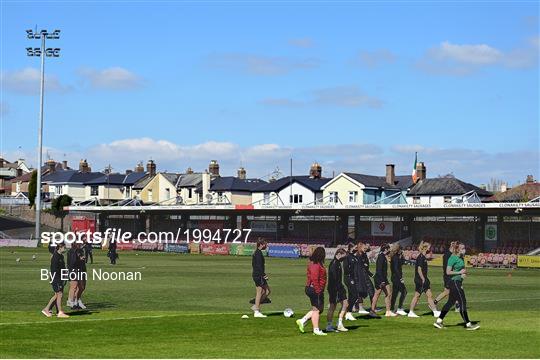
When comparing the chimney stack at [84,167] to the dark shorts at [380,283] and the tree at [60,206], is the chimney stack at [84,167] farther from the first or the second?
the dark shorts at [380,283]

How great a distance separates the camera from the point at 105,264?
58812mm

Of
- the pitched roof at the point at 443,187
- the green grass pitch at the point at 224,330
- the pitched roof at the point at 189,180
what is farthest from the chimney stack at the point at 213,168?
the green grass pitch at the point at 224,330

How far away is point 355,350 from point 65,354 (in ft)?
19.1

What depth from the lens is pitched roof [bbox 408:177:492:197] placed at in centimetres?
10650

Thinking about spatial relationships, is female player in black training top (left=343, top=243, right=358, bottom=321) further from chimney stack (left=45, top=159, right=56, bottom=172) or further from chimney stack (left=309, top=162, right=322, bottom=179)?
chimney stack (left=45, top=159, right=56, bottom=172)

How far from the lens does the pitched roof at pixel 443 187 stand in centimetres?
10650

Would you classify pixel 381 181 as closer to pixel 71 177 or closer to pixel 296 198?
pixel 296 198

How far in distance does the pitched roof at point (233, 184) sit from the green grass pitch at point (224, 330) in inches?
3536

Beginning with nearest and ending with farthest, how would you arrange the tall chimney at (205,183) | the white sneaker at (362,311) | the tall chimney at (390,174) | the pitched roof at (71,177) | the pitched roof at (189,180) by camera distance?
the white sneaker at (362,311) → the tall chimney at (390,174) → the tall chimney at (205,183) → the pitched roof at (189,180) → the pitched roof at (71,177)

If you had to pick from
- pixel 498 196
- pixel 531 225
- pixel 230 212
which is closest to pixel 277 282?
pixel 531 225

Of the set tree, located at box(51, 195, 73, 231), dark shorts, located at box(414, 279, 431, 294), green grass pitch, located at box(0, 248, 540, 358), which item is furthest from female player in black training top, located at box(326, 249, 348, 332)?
tree, located at box(51, 195, 73, 231)

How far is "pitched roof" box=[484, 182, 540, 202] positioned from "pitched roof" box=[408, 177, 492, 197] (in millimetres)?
3028

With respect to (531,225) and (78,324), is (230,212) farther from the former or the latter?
(78,324)

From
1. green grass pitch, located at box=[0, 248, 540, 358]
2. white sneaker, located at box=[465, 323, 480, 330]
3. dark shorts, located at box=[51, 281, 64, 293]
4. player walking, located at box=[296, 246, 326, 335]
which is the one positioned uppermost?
player walking, located at box=[296, 246, 326, 335]
